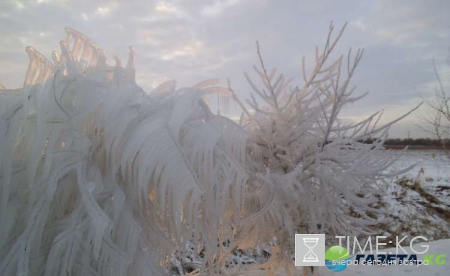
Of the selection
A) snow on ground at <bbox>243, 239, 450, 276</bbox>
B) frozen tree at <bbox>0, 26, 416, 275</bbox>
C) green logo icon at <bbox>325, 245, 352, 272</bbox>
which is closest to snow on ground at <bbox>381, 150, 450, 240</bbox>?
snow on ground at <bbox>243, 239, 450, 276</bbox>

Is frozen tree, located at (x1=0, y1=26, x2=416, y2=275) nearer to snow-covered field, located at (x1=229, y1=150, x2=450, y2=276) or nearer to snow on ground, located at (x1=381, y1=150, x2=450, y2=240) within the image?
snow-covered field, located at (x1=229, y1=150, x2=450, y2=276)

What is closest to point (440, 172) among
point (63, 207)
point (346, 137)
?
point (346, 137)

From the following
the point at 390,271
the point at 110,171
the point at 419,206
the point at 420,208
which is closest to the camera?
the point at 110,171

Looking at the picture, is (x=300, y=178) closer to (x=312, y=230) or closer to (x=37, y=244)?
(x=312, y=230)

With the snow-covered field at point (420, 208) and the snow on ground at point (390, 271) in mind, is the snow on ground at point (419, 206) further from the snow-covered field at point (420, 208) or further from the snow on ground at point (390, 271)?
the snow on ground at point (390, 271)

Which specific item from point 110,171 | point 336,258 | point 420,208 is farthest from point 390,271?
point 420,208

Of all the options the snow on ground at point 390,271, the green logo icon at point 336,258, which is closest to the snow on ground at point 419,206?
the snow on ground at point 390,271

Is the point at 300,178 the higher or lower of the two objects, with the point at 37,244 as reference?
higher

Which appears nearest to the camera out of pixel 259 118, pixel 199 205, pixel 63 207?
pixel 63 207

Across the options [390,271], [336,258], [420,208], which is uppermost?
[336,258]

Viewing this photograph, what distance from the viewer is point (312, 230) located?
7.38ft

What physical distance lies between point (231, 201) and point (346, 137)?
1.06 metres

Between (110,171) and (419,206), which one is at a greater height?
(110,171)

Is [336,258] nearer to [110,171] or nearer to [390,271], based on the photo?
[390,271]
